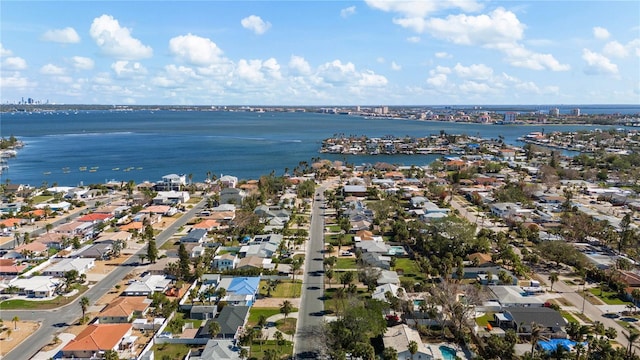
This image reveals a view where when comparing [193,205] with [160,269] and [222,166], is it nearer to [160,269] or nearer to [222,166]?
[160,269]

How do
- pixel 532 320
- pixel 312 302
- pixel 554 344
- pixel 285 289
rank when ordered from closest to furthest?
pixel 554 344, pixel 532 320, pixel 312 302, pixel 285 289

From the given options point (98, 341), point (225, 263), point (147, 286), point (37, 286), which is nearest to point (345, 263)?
point (225, 263)

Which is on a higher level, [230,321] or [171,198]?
[171,198]

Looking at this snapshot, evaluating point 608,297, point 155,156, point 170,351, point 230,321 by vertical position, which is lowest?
point 170,351

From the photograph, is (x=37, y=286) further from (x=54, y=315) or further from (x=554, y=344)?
(x=554, y=344)

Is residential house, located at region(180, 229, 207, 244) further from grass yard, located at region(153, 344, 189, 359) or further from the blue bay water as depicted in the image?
the blue bay water

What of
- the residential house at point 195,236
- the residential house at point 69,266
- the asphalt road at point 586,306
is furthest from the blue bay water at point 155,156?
the asphalt road at point 586,306

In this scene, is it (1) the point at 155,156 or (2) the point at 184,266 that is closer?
(2) the point at 184,266
